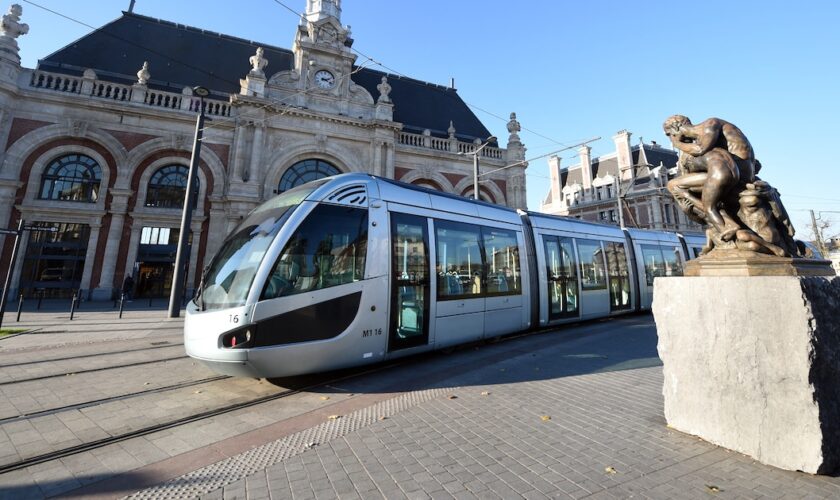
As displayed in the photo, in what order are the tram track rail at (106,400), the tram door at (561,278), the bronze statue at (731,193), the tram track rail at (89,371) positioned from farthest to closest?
the tram door at (561,278)
the tram track rail at (89,371)
the tram track rail at (106,400)
the bronze statue at (731,193)

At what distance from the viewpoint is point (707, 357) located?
3107mm

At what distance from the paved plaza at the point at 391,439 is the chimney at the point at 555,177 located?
149 feet

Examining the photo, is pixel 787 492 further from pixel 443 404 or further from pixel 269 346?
pixel 269 346

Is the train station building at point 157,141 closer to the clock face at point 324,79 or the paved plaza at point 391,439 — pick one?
the clock face at point 324,79

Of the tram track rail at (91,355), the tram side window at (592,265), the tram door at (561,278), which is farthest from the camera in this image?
the tram side window at (592,265)

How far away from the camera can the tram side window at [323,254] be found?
14.3ft

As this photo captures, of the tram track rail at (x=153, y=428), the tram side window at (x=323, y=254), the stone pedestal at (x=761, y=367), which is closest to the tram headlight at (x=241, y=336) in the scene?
the tram side window at (x=323, y=254)

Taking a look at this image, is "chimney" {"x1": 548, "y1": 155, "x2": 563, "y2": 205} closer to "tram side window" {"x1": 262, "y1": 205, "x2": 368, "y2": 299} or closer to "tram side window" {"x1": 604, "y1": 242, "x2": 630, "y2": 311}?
"tram side window" {"x1": 604, "y1": 242, "x2": 630, "y2": 311}

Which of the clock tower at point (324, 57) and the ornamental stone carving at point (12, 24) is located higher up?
the clock tower at point (324, 57)

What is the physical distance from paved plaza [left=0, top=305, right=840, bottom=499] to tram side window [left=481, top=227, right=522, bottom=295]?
189 cm

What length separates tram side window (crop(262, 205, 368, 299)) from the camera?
14.3ft

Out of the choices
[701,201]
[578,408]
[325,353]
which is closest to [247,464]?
[325,353]

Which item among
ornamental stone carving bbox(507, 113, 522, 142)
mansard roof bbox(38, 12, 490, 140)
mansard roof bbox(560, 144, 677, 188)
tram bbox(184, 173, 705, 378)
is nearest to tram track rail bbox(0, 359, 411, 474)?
tram bbox(184, 173, 705, 378)

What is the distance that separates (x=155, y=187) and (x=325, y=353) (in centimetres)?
1892
